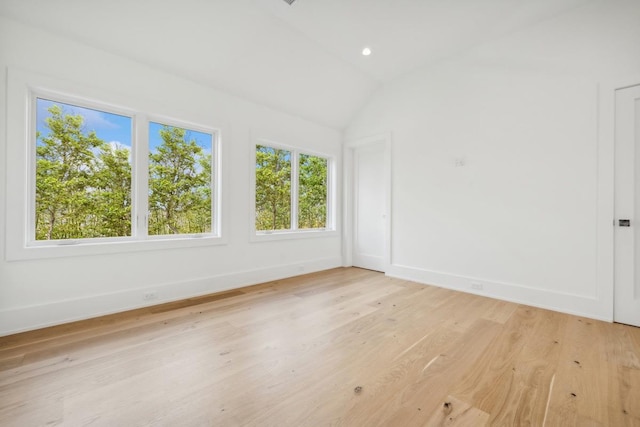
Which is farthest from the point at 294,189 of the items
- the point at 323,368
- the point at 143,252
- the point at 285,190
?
the point at 323,368

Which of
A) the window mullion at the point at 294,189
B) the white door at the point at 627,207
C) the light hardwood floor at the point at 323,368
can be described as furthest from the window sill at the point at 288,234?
the white door at the point at 627,207

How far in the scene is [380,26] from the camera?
3197mm

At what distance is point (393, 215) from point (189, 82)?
3.42m

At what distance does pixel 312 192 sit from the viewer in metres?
4.99

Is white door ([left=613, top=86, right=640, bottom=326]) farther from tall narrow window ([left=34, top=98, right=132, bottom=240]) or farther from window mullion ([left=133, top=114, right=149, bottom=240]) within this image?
tall narrow window ([left=34, top=98, right=132, bottom=240])

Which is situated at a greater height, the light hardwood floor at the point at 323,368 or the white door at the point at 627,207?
the white door at the point at 627,207

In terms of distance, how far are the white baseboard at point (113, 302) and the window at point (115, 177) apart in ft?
1.92

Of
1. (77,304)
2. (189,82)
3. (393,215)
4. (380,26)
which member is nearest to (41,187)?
(77,304)

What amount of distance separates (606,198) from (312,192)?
3753 mm

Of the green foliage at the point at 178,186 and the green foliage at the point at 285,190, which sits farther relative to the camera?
the green foliage at the point at 285,190

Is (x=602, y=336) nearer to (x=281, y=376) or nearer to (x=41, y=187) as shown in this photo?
(x=281, y=376)

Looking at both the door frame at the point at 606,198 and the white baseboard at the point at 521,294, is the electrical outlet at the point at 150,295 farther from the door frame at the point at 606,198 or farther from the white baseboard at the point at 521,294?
the door frame at the point at 606,198

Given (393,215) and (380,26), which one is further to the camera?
(393,215)

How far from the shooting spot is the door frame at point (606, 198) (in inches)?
106
